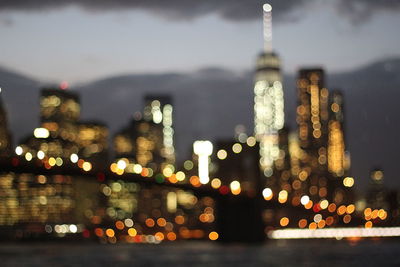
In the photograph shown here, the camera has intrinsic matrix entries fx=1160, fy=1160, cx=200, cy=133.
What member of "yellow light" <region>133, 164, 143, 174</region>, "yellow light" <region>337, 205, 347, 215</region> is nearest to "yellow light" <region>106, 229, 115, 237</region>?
"yellow light" <region>337, 205, 347, 215</region>

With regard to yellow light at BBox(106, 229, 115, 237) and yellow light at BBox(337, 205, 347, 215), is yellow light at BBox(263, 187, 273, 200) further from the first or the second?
yellow light at BBox(106, 229, 115, 237)

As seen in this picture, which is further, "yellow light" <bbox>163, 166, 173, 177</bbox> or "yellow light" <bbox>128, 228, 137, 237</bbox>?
"yellow light" <bbox>128, 228, 137, 237</bbox>

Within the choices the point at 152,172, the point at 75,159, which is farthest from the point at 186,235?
the point at 75,159

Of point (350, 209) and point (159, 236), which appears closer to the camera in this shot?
point (350, 209)

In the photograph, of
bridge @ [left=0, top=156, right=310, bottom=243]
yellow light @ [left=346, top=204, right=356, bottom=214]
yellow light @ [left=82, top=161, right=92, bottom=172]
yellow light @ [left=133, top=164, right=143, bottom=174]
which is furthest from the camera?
yellow light @ [left=346, top=204, right=356, bottom=214]

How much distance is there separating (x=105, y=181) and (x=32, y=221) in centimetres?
6138

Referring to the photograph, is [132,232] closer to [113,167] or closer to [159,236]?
[159,236]

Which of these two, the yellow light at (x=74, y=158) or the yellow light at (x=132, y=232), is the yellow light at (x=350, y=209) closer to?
the yellow light at (x=132, y=232)

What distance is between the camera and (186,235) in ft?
463

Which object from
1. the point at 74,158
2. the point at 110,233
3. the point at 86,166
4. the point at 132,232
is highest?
the point at 74,158

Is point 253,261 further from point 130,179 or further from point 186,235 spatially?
point 186,235

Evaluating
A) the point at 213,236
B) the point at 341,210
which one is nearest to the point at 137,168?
the point at 213,236

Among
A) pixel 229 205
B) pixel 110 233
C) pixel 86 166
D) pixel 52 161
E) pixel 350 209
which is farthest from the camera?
pixel 110 233

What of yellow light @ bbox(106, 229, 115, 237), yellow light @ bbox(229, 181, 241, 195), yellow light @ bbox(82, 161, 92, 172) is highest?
yellow light @ bbox(82, 161, 92, 172)
